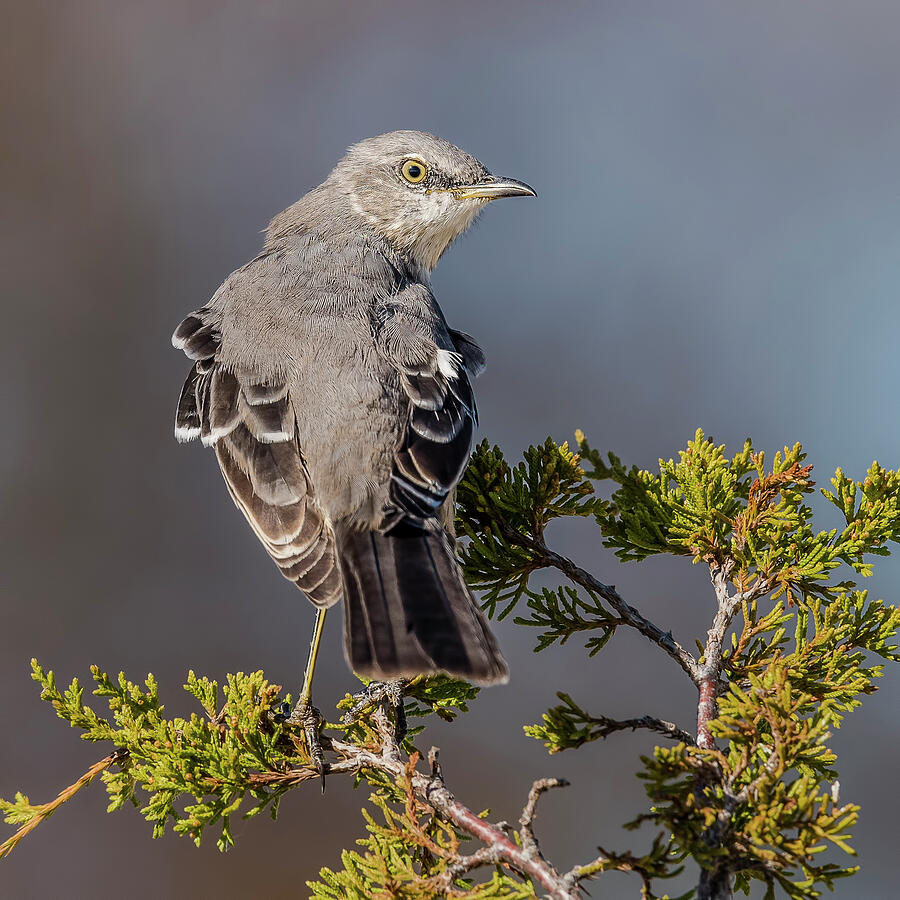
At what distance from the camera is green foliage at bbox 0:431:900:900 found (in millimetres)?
1744

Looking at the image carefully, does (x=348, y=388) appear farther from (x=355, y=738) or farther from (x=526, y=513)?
(x=355, y=738)

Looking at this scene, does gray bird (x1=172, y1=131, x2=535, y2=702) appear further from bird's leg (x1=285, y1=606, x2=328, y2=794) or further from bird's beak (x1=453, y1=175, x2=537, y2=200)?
bird's beak (x1=453, y1=175, x2=537, y2=200)

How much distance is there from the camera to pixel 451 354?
350cm

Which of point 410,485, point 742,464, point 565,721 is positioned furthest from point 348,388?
point 565,721

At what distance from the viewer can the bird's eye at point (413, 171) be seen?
15.2ft

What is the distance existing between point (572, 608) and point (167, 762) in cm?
118

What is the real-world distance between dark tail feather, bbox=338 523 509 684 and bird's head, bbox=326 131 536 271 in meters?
2.15

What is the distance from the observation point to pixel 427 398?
3.20 metres

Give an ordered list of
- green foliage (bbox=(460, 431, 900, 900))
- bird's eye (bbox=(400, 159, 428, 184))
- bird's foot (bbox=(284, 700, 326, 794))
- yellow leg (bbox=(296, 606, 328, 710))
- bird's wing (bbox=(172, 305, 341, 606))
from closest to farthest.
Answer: green foliage (bbox=(460, 431, 900, 900)) < bird's foot (bbox=(284, 700, 326, 794)) < yellow leg (bbox=(296, 606, 328, 710)) < bird's wing (bbox=(172, 305, 341, 606)) < bird's eye (bbox=(400, 159, 428, 184))

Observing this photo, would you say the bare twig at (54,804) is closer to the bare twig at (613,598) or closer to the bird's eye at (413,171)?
the bare twig at (613,598)

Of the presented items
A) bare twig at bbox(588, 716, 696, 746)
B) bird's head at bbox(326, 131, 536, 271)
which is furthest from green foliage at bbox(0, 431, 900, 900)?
bird's head at bbox(326, 131, 536, 271)

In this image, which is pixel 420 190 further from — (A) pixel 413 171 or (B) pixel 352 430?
(B) pixel 352 430

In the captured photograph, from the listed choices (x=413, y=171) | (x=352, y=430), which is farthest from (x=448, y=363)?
(x=413, y=171)

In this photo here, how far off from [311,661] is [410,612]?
64 centimetres
